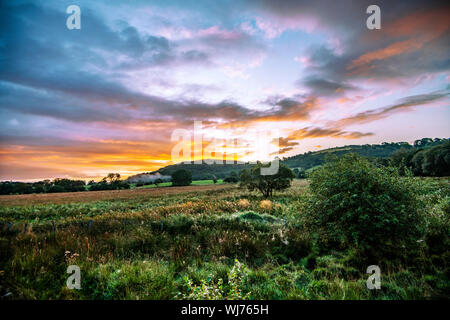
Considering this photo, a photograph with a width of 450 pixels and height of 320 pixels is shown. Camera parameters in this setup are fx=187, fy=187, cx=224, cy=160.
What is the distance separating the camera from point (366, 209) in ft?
18.8

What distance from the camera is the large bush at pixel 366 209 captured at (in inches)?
226

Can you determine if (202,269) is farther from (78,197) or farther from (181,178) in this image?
(181,178)

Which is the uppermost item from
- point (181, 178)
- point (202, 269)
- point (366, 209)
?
point (366, 209)

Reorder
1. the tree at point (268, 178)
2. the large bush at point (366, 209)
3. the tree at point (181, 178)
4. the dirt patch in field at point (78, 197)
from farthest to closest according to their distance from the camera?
the tree at point (181, 178)
the dirt patch in field at point (78, 197)
the tree at point (268, 178)
the large bush at point (366, 209)

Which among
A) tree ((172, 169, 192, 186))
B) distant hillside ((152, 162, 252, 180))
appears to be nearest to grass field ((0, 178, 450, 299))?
tree ((172, 169, 192, 186))

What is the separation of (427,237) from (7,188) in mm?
111805

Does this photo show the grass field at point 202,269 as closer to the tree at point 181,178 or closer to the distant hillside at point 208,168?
the tree at point 181,178

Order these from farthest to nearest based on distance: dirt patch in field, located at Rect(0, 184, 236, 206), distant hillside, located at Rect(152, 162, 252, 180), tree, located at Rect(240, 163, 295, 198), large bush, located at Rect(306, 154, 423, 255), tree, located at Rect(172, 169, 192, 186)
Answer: distant hillside, located at Rect(152, 162, 252, 180) → tree, located at Rect(172, 169, 192, 186) → dirt patch in field, located at Rect(0, 184, 236, 206) → tree, located at Rect(240, 163, 295, 198) → large bush, located at Rect(306, 154, 423, 255)

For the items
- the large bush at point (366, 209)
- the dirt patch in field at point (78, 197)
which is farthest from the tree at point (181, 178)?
the large bush at point (366, 209)

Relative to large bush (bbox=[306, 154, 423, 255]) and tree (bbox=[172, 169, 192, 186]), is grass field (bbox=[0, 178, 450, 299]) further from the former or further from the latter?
tree (bbox=[172, 169, 192, 186])

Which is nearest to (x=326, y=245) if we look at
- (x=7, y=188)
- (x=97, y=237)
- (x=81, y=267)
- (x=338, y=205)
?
(x=338, y=205)

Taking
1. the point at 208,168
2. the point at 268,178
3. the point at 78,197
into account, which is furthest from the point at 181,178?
the point at 208,168

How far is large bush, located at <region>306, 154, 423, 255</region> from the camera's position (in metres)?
5.75
